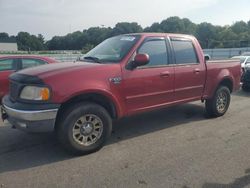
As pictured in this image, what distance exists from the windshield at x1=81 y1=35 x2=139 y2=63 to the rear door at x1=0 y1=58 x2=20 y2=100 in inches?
133

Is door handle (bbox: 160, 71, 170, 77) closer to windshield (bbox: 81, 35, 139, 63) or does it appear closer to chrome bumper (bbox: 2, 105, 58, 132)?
windshield (bbox: 81, 35, 139, 63)

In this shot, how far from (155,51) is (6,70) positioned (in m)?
4.63

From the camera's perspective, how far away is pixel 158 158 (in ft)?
14.4

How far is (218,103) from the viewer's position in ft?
22.2

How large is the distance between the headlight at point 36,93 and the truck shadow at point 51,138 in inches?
37.2

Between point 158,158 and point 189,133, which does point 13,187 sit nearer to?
point 158,158

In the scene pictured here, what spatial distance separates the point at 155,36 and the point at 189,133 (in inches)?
77.7

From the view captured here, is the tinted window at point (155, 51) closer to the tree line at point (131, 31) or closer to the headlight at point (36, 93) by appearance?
the headlight at point (36, 93)

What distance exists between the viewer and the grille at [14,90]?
4364 mm

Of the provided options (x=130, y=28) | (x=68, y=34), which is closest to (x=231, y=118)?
(x=130, y=28)

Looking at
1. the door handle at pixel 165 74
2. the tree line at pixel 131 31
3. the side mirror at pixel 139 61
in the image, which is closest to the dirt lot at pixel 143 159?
the door handle at pixel 165 74

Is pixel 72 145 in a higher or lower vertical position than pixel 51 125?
lower

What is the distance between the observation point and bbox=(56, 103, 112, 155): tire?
14.0ft

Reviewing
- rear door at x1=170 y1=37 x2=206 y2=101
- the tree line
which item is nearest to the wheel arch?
rear door at x1=170 y1=37 x2=206 y2=101
